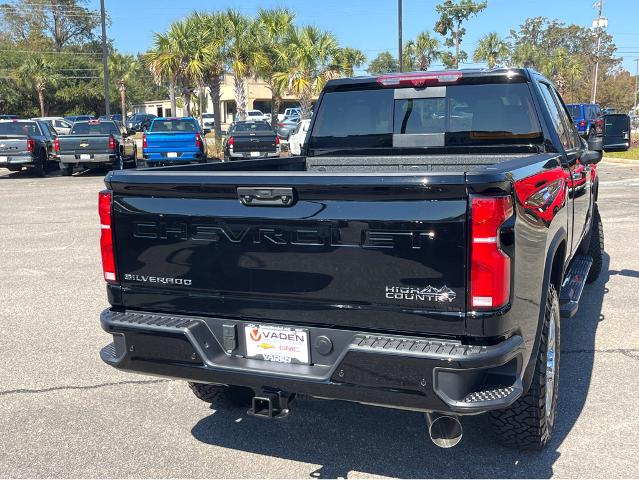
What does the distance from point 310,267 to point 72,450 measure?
184 cm

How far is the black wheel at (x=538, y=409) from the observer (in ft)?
11.0

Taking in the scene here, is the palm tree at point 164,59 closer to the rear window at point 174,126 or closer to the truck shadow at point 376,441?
the rear window at point 174,126

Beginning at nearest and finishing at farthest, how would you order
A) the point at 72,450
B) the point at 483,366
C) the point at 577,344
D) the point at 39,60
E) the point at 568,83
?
the point at 483,366 < the point at 72,450 < the point at 577,344 < the point at 39,60 < the point at 568,83

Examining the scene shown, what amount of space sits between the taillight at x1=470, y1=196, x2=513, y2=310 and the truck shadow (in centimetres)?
114

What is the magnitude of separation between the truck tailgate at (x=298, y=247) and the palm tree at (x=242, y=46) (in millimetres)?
27826

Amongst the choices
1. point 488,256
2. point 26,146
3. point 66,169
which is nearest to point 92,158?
point 66,169

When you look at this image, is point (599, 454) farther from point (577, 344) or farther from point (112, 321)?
point (112, 321)

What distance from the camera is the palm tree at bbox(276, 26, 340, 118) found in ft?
101

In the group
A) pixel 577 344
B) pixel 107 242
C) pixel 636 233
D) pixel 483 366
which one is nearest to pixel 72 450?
pixel 107 242

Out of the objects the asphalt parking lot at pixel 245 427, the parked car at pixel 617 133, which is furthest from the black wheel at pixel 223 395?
the parked car at pixel 617 133

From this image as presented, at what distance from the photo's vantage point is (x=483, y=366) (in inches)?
108

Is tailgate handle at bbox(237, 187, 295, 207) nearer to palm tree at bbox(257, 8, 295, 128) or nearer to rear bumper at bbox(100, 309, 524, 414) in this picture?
rear bumper at bbox(100, 309, 524, 414)

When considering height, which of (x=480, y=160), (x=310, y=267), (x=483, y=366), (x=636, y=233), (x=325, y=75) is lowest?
(x=636, y=233)

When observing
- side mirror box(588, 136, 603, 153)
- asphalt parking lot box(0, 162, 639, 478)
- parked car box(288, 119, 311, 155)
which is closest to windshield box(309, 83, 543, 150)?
side mirror box(588, 136, 603, 153)
